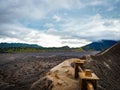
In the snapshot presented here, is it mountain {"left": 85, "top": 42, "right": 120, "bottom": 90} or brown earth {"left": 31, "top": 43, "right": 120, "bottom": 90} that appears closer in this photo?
brown earth {"left": 31, "top": 43, "right": 120, "bottom": 90}

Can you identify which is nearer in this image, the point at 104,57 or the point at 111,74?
the point at 111,74

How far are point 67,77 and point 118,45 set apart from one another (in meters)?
11.1

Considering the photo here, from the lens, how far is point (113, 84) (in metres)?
16.0

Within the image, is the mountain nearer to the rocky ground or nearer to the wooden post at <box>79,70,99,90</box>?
the rocky ground

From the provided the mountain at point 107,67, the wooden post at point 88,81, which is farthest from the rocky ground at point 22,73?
the wooden post at point 88,81

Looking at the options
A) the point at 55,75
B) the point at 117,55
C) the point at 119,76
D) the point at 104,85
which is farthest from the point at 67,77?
the point at 117,55

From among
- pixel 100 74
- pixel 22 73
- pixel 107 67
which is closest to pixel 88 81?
pixel 100 74

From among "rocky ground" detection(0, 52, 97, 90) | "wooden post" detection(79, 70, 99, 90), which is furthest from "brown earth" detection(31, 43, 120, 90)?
"rocky ground" detection(0, 52, 97, 90)

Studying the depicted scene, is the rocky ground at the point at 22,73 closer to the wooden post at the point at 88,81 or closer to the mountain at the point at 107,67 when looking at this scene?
the mountain at the point at 107,67

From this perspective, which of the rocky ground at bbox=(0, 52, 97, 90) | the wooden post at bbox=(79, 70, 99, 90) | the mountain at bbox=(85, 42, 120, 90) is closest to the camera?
the wooden post at bbox=(79, 70, 99, 90)

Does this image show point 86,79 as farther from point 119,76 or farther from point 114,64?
point 114,64

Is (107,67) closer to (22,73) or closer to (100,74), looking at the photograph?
(100,74)

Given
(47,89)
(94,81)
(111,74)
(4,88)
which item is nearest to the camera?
(94,81)

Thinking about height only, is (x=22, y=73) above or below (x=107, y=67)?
below
